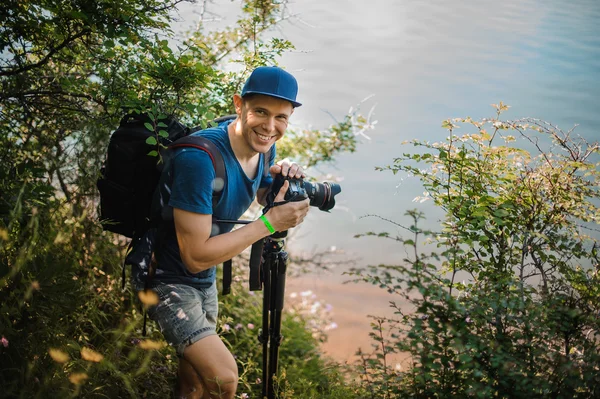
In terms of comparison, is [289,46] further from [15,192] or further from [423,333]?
[423,333]

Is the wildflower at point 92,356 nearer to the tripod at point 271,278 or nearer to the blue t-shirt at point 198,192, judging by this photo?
A: the blue t-shirt at point 198,192

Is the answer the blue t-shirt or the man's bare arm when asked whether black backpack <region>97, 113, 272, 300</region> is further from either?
the man's bare arm

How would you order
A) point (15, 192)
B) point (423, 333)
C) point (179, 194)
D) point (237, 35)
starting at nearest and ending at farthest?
point (423, 333) < point (179, 194) < point (15, 192) < point (237, 35)

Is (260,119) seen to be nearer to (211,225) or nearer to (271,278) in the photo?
(211,225)

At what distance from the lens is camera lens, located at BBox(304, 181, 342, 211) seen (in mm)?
2863

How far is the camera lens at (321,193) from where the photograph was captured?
2.86 metres

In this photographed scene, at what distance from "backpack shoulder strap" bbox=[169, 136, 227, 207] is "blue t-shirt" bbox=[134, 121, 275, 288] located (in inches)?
0.8

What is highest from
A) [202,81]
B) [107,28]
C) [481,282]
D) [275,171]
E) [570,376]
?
[107,28]

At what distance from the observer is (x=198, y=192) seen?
2.28m

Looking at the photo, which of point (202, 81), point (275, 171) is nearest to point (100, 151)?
point (202, 81)

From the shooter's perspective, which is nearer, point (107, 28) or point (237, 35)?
point (107, 28)

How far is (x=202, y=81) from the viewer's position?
2.87 metres

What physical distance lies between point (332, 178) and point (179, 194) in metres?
4.07

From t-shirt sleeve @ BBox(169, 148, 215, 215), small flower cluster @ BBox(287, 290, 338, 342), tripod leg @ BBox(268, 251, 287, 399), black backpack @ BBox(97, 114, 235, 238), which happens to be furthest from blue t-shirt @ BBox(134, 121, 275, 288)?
small flower cluster @ BBox(287, 290, 338, 342)
